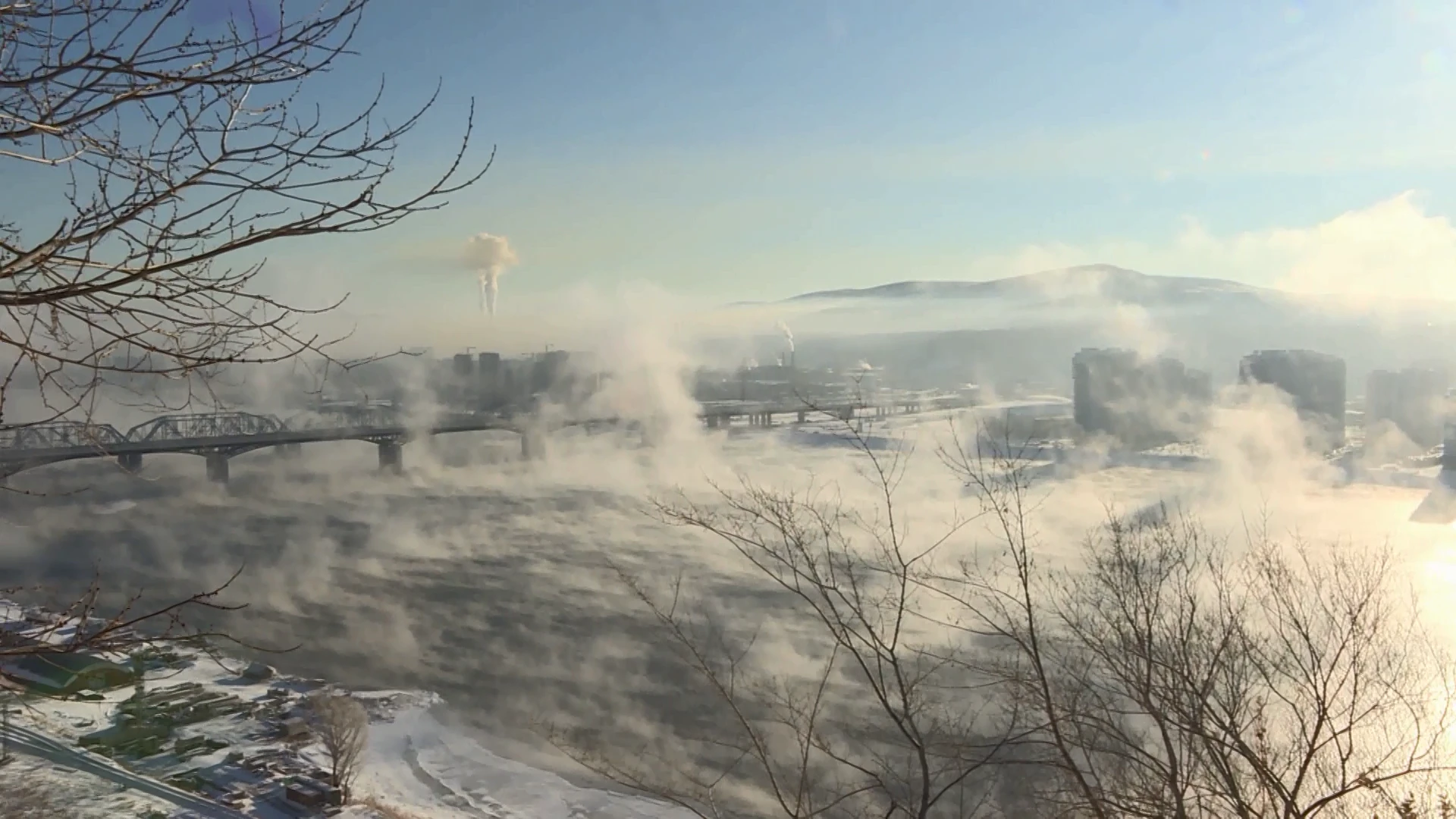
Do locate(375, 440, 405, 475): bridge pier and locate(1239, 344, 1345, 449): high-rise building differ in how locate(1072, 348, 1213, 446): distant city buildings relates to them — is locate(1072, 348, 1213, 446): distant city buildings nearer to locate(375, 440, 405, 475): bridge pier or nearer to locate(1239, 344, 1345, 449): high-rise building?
locate(1239, 344, 1345, 449): high-rise building

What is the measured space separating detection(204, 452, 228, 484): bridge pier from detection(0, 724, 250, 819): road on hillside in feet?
50.0

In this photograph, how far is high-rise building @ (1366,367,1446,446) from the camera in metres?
17.6

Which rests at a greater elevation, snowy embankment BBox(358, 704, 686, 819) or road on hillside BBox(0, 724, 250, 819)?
road on hillside BBox(0, 724, 250, 819)

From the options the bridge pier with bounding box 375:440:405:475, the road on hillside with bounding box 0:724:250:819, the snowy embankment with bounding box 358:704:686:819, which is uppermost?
the bridge pier with bounding box 375:440:405:475

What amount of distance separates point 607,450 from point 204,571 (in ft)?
47.7

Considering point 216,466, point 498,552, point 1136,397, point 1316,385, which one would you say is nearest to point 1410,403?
point 1316,385

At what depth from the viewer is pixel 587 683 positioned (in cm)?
1089

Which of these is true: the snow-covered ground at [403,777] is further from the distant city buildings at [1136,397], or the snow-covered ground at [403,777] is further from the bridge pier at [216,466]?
the distant city buildings at [1136,397]

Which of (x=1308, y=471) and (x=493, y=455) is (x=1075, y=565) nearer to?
(x=1308, y=471)

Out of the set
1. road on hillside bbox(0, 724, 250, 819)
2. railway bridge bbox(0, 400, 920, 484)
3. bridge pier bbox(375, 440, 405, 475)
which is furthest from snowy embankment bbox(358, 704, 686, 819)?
bridge pier bbox(375, 440, 405, 475)

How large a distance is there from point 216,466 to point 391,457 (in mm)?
4472

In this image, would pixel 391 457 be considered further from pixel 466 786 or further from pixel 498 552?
pixel 466 786

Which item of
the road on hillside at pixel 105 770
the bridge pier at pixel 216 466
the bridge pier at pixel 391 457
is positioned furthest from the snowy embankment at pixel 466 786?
the bridge pier at pixel 391 457

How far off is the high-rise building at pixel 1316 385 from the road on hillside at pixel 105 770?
63.8 ft
